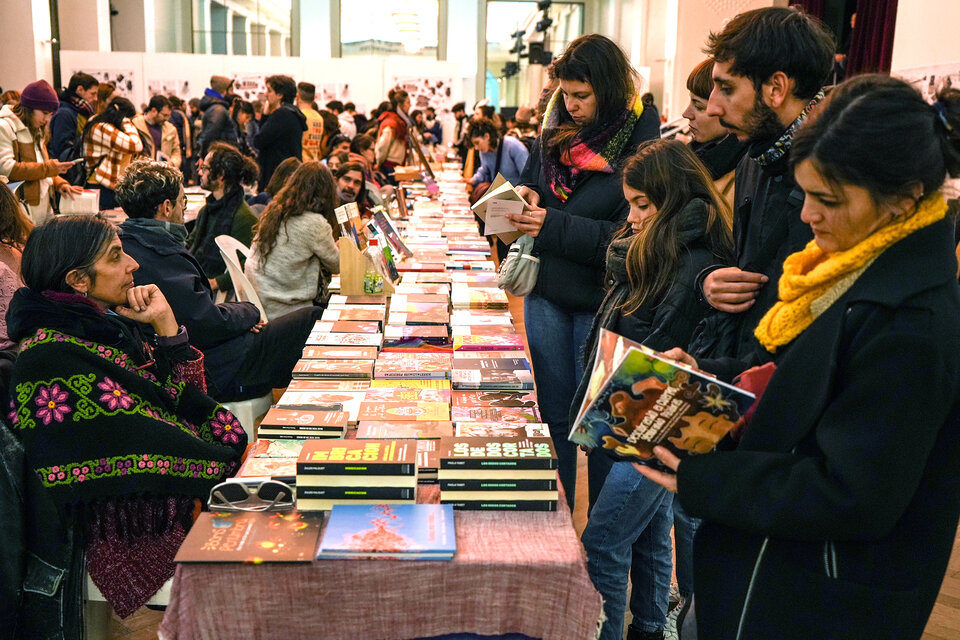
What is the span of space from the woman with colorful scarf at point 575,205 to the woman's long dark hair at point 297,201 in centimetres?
186

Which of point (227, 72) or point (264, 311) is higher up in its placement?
point (227, 72)

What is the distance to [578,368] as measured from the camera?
2670 millimetres

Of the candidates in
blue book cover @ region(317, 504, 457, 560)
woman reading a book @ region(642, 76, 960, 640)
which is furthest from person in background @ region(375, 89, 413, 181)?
woman reading a book @ region(642, 76, 960, 640)

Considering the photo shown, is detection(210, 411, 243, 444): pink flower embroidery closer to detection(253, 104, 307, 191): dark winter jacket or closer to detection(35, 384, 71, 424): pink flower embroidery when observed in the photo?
detection(35, 384, 71, 424): pink flower embroidery

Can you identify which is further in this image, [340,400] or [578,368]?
[578,368]

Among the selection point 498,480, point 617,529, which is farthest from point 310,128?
point 498,480

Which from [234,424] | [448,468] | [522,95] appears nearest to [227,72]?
[522,95]

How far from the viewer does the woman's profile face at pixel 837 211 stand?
113 cm

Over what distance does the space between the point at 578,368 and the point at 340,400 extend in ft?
2.66

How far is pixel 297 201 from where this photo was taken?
4.30 m

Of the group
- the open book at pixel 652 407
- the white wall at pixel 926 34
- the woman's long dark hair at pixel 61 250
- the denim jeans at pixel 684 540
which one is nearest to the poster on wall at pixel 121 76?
the white wall at pixel 926 34

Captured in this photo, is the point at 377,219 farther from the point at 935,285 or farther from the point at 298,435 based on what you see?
the point at 935,285

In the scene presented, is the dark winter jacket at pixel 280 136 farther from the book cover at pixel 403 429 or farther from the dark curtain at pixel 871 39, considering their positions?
the book cover at pixel 403 429

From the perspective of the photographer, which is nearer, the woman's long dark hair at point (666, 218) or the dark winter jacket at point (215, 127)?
the woman's long dark hair at point (666, 218)
